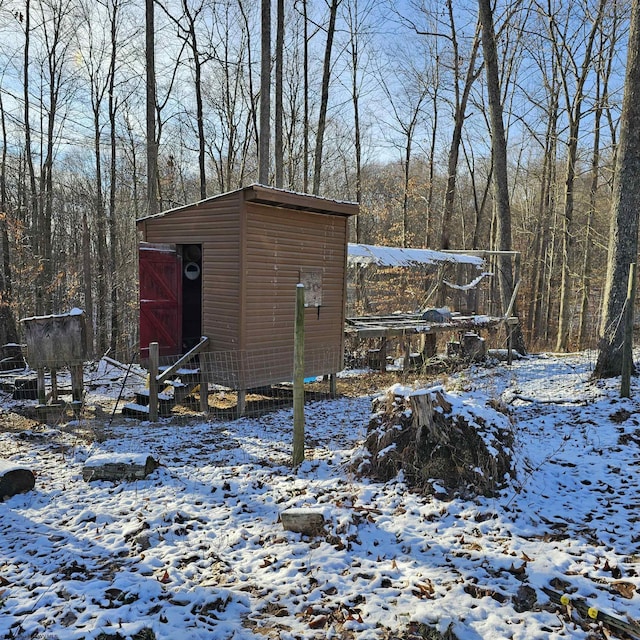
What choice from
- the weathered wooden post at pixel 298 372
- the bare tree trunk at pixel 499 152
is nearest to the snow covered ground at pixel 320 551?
the weathered wooden post at pixel 298 372

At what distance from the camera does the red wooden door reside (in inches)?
367

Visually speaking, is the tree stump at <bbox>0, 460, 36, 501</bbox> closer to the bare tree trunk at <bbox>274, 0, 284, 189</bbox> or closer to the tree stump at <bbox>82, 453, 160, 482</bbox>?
the tree stump at <bbox>82, 453, 160, 482</bbox>

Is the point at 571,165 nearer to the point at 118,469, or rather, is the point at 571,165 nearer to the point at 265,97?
the point at 265,97

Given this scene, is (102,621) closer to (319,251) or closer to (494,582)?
(494,582)

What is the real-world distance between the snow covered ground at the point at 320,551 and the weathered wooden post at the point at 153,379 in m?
2.06

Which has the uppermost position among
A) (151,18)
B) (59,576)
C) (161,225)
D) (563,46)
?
(563,46)

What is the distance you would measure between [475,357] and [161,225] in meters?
8.86

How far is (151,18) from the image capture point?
44.4 ft

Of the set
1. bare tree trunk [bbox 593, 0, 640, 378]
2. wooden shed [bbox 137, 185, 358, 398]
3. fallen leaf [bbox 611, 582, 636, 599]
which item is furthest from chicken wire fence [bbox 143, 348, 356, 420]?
fallen leaf [bbox 611, 582, 636, 599]

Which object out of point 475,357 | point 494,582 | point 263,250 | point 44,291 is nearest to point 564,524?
point 494,582

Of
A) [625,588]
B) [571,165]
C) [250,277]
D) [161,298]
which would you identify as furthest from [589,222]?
[625,588]

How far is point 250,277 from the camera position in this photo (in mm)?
8594

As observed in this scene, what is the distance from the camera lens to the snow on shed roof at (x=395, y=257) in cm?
1345

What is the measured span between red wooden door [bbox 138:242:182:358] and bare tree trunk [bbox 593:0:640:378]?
7953mm
